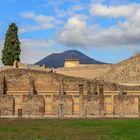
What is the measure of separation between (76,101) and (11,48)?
22.7 m

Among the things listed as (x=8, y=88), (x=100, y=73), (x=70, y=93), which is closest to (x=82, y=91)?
(x=70, y=93)

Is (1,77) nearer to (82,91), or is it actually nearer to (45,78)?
(45,78)

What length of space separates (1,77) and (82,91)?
1099 centimetres

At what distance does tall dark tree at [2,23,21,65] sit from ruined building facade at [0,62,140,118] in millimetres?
15909

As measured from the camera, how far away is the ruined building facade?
50.9 m

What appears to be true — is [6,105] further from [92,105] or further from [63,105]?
[92,105]

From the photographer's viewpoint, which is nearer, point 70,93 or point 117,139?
point 117,139

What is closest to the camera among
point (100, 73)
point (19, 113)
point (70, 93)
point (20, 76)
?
point (19, 113)

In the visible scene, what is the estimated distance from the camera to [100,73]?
69.9 m

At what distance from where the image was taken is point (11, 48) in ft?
236

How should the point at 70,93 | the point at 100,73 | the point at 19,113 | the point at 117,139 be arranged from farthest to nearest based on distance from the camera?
the point at 100,73
the point at 70,93
the point at 19,113
the point at 117,139

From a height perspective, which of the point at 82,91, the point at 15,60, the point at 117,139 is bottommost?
the point at 117,139

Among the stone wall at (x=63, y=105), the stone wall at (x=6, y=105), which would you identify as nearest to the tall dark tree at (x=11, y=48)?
the stone wall at (x=6, y=105)

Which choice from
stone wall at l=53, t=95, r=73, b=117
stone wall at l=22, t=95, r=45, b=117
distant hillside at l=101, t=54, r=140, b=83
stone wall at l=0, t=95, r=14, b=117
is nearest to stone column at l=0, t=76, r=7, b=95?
stone wall at l=0, t=95, r=14, b=117
